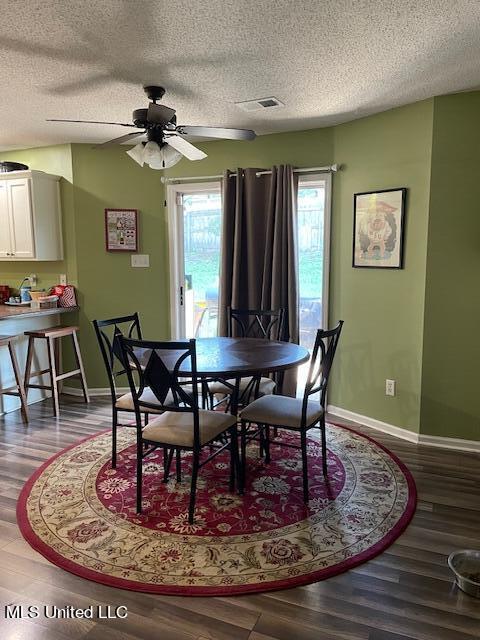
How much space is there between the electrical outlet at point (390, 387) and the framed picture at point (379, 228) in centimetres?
92

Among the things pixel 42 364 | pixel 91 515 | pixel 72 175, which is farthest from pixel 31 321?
pixel 91 515

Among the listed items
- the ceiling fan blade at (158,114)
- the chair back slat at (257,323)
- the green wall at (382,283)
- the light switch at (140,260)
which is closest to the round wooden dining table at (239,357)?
the chair back slat at (257,323)

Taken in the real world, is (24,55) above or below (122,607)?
above

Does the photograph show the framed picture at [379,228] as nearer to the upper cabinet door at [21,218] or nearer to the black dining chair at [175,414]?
the black dining chair at [175,414]

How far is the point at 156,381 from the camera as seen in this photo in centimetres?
239

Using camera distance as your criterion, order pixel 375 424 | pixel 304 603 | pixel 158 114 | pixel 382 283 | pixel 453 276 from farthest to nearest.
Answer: pixel 375 424 → pixel 382 283 → pixel 453 276 → pixel 158 114 → pixel 304 603

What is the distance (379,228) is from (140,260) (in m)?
2.34

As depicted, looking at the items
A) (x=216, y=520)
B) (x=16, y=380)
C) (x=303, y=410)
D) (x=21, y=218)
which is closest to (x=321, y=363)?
(x=303, y=410)

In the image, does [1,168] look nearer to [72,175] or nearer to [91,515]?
[72,175]

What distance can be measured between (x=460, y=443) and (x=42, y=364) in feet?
12.6

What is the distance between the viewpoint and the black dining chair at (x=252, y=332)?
335cm

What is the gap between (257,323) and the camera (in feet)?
13.1

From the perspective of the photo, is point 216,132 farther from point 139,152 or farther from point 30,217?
point 30,217

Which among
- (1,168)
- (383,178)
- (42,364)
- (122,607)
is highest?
(1,168)
